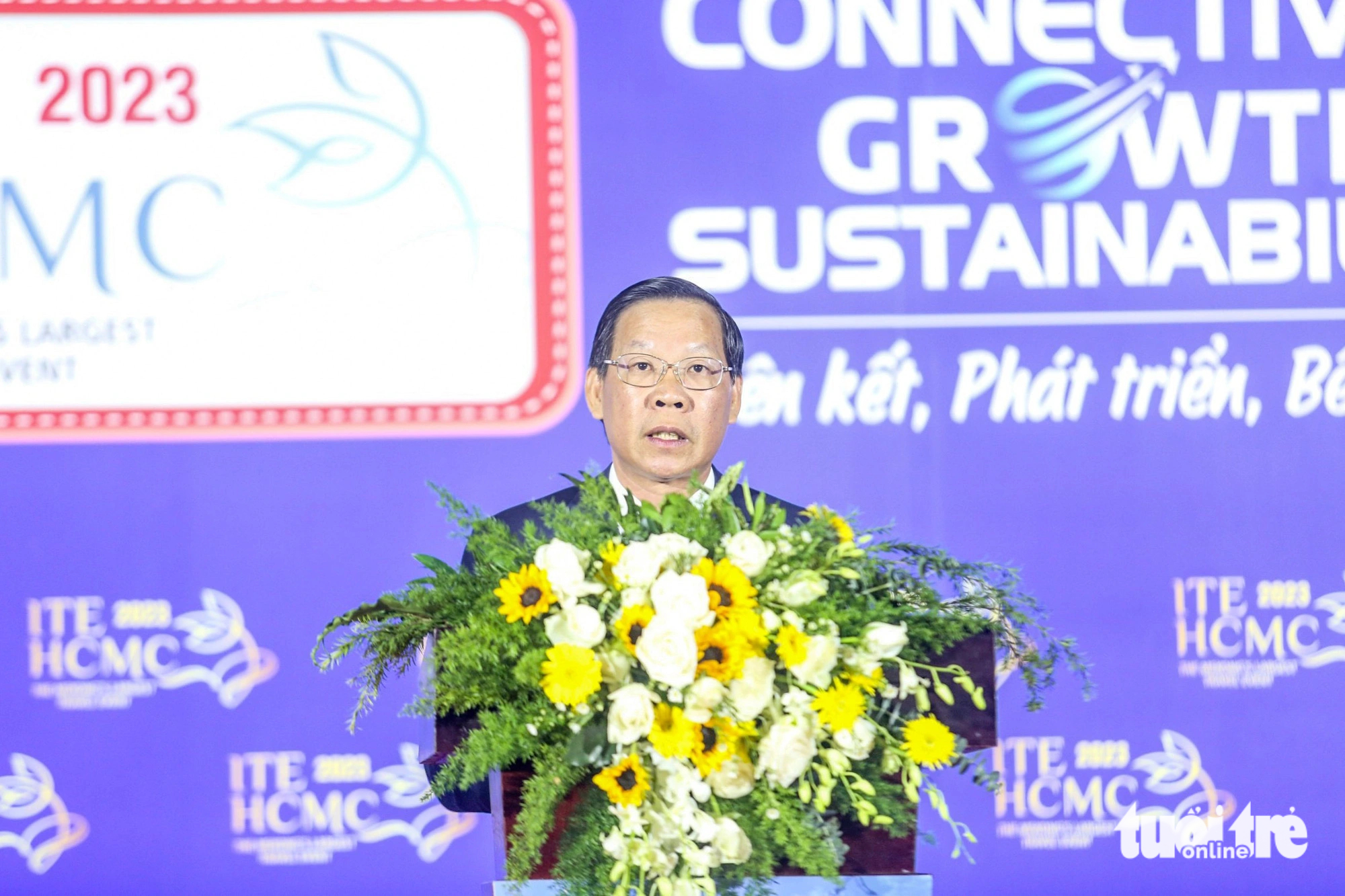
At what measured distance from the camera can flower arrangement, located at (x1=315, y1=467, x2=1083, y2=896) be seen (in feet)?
4.03

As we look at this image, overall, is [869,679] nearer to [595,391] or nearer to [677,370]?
[677,370]

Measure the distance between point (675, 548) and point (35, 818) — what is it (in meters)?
2.42

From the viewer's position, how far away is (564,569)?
1271 millimetres

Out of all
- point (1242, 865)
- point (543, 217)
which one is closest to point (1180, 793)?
point (1242, 865)

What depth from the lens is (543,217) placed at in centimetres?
315

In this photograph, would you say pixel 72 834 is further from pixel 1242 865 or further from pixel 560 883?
pixel 1242 865

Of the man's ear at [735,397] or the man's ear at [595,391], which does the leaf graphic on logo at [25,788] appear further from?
the man's ear at [735,397]

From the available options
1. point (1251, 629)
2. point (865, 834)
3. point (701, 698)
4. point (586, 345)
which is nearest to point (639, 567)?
point (701, 698)

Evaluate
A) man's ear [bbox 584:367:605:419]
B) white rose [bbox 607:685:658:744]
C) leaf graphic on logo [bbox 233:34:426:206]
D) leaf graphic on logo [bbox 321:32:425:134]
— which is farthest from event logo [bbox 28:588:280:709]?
white rose [bbox 607:685:658:744]

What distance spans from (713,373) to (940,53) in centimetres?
144

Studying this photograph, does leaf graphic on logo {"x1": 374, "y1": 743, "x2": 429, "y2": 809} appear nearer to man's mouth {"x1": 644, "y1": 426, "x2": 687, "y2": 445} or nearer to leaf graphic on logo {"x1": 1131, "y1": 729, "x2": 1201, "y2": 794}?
man's mouth {"x1": 644, "y1": 426, "x2": 687, "y2": 445}

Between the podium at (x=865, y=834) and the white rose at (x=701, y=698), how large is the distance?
155mm

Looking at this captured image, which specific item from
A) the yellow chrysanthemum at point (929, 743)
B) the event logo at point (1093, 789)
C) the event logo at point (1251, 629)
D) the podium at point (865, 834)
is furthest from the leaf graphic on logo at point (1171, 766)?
the yellow chrysanthemum at point (929, 743)

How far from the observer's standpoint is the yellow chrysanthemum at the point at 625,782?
1.21 m
